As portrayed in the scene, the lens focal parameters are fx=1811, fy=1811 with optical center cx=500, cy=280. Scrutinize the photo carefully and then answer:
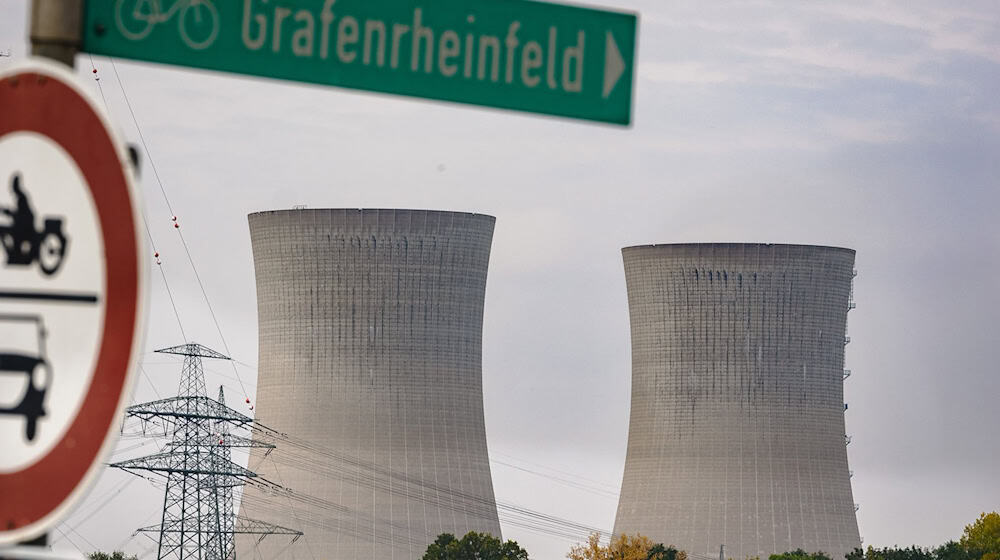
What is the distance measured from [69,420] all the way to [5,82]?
0.37 metres

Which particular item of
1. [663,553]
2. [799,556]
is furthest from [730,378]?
[663,553]

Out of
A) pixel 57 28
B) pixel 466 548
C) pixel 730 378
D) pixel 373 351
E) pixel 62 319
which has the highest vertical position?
pixel 730 378

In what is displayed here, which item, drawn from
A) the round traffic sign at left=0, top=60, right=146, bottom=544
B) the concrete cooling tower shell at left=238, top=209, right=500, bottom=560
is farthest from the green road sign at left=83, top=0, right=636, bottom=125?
the concrete cooling tower shell at left=238, top=209, right=500, bottom=560

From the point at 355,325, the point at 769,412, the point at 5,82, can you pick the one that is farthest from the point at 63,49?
the point at 769,412

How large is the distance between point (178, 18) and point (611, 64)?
1.85 feet

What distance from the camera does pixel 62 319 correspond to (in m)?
1.85

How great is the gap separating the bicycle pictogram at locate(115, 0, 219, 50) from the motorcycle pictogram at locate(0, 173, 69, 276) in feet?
1.52

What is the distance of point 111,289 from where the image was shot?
72.5 inches

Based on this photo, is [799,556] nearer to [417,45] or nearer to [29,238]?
[417,45]

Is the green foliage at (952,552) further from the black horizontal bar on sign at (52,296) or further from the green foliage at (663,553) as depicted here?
the black horizontal bar on sign at (52,296)

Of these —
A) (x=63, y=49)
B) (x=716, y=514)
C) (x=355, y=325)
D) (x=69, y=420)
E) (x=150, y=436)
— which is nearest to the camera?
(x=69, y=420)

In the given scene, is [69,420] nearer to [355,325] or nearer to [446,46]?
[446,46]

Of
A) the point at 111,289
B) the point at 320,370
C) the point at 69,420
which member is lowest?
the point at 69,420

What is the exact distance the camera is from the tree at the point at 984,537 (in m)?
59.9
